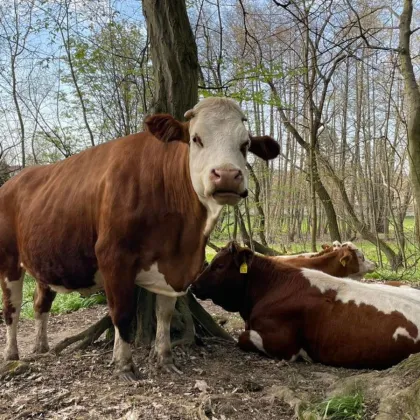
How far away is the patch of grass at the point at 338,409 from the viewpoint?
3.13 meters

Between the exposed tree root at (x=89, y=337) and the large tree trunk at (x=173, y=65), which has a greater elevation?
the large tree trunk at (x=173, y=65)

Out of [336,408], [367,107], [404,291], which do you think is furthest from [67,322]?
[367,107]

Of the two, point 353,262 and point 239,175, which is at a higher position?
point 239,175

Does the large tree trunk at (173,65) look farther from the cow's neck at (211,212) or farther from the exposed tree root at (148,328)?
the cow's neck at (211,212)

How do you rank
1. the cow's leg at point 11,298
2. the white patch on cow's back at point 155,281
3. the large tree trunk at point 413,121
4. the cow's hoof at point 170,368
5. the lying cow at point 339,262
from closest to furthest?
1. the white patch on cow's back at point 155,281
2. the cow's hoof at point 170,368
3. the cow's leg at point 11,298
4. the lying cow at point 339,262
5. the large tree trunk at point 413,121

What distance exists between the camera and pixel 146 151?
4543mm

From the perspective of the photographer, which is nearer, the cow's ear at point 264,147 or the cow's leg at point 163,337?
the cow's ear at point 264,147

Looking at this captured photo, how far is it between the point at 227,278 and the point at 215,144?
2.64 metres

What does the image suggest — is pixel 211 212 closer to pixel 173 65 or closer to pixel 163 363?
pixel 163 363

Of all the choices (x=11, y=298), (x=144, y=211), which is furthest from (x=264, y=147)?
(x=11, y=298)

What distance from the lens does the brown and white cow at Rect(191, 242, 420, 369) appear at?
16.5ft

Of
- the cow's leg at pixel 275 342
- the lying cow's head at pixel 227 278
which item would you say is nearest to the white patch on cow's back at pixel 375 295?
the cow's leg at pixel 275 342

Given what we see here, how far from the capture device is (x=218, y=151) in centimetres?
374

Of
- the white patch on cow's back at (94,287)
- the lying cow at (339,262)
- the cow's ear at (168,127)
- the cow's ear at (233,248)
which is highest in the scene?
the cow's ear at (168,127)
